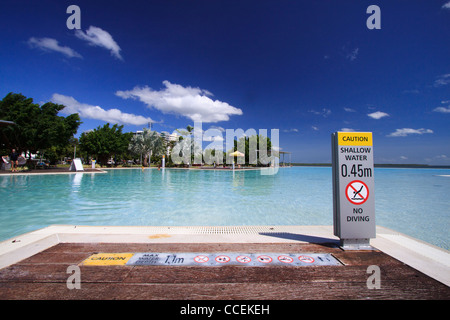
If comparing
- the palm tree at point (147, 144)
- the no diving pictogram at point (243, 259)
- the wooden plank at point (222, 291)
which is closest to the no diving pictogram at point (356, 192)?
the wooden plank at point (222, 291)

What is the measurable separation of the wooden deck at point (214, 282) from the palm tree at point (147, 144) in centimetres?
4162

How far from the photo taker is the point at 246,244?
2.63 metres

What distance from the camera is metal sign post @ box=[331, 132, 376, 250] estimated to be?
256cm

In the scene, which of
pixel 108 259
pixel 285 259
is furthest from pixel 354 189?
pixel 108 259

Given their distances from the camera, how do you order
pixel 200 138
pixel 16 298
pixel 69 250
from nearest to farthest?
pixel 16 298 → pixel 69 250 → pixel 200 138

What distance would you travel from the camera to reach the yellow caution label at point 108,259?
6.75 feet

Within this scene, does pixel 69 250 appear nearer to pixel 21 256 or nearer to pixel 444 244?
pixel 21 256

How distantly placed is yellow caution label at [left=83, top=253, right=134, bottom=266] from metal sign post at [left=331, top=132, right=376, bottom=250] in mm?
2513

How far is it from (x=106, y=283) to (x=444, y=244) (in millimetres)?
5755

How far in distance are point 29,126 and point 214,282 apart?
27.6m

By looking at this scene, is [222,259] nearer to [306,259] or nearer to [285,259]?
[285,259]

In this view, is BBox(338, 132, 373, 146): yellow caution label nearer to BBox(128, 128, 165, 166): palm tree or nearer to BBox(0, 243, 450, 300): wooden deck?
BBox(0, 243, 450, 300): wooden deck

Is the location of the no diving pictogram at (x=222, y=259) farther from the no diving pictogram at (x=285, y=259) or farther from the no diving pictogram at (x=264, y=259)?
the no diving pictogram at (x=285, y=259)

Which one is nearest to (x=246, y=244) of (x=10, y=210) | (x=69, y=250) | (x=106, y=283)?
(x=106, y=283)
